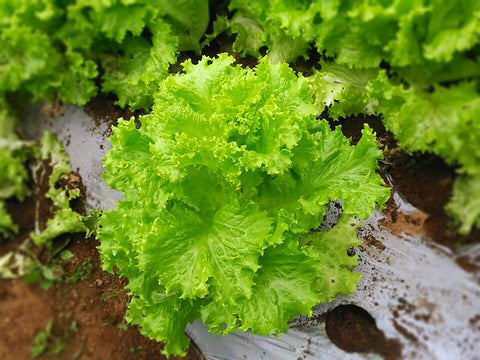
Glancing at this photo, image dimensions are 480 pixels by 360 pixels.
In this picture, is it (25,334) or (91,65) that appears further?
(91,65)

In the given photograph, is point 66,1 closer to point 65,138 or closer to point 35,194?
point 65,138

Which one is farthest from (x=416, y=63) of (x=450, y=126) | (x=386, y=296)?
(x=386, y=296)

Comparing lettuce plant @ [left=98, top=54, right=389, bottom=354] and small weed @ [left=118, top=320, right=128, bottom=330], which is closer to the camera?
lettuce plant @ [left=98, top=54, right=389, bottom=354]

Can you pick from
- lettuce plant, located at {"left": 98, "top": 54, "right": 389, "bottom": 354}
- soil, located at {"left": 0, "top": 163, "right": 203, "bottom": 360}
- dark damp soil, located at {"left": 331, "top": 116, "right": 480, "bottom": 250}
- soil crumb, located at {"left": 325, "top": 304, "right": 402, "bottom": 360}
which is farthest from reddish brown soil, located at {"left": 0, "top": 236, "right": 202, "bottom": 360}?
dark damp soil, located at {"left": 331, "top": 116, "right": 480, "bottom": 250}

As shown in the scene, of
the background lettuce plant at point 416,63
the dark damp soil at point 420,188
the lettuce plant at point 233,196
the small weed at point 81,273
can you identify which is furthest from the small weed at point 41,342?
the background lettuce plant at point 416,63

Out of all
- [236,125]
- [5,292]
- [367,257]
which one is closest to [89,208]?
[5,292]

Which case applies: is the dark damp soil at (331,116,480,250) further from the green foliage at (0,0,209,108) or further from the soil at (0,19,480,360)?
the green foliage at (0,0,209,108)

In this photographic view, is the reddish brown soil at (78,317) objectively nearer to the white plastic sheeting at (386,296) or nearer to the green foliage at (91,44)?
the white plastic sheeting at (386,296)
